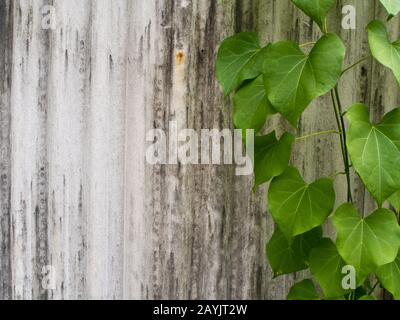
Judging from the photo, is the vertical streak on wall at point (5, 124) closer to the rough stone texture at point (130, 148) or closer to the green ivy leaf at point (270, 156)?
the rough stone texture at point (130, 148)

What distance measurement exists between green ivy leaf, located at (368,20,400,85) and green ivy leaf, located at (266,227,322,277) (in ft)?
1.60

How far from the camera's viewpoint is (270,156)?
1339 mm

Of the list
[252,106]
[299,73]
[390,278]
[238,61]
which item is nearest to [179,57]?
[238,61]

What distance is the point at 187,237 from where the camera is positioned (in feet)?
5.30

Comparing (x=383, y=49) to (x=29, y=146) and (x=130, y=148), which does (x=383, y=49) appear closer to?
(x=130, y=148)

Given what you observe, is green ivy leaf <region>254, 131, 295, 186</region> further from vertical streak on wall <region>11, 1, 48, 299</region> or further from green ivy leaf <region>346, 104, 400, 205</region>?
vertical streak on wall <region>11, 1, 48, 299</region>

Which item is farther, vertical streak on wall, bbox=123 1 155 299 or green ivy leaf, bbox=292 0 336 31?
vertical streak on wall, bbox=123 1 155 299

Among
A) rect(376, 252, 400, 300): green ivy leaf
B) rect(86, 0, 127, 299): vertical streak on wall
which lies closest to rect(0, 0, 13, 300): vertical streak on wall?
rect(86, 0, 127, 299): vertical streak on wall

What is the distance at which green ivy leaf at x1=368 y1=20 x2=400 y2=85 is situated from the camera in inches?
45.9

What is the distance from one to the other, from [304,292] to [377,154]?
503 mm

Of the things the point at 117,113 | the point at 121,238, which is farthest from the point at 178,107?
the point at 121,238

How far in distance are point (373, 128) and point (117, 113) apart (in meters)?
0.75

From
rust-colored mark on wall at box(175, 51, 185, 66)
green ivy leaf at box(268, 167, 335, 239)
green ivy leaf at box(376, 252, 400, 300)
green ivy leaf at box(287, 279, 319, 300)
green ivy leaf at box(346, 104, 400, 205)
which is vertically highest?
rust-colored mark on wall at box(175, 51, 185, 66)
